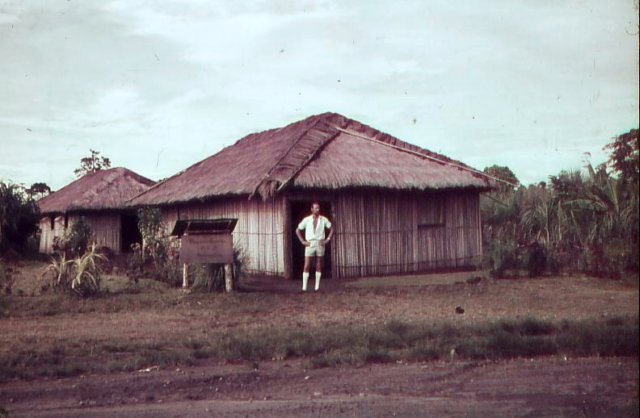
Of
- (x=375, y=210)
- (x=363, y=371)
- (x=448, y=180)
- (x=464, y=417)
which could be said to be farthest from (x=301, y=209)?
(x=464, y=417)

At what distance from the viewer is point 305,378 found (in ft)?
17.3

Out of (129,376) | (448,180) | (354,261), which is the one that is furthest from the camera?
(448,180)

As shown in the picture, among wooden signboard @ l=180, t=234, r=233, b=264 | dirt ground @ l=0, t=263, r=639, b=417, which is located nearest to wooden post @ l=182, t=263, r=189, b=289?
wooden signboard @ l=180, t=234, r=233, b=264

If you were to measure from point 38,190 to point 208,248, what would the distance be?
20.1m

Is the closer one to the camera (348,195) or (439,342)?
(439,342)

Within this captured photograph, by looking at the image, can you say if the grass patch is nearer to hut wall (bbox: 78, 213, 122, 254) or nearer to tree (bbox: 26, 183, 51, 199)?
tree (bbox: 26, 183, 51, 199)

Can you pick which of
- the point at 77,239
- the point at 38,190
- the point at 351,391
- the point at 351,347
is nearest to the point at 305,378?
the point at 351,391

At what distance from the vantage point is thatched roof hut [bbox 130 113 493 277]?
45.4 feet

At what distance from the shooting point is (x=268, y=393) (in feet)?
16.0

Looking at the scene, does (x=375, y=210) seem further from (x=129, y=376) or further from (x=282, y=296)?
(x=129, y=376)

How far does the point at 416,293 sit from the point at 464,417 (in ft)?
20.9

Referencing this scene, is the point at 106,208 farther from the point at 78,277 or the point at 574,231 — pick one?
the point at 574,231

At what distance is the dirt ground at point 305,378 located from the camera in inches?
176

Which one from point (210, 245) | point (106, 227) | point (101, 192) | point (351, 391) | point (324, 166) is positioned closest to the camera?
point (351, 391)
